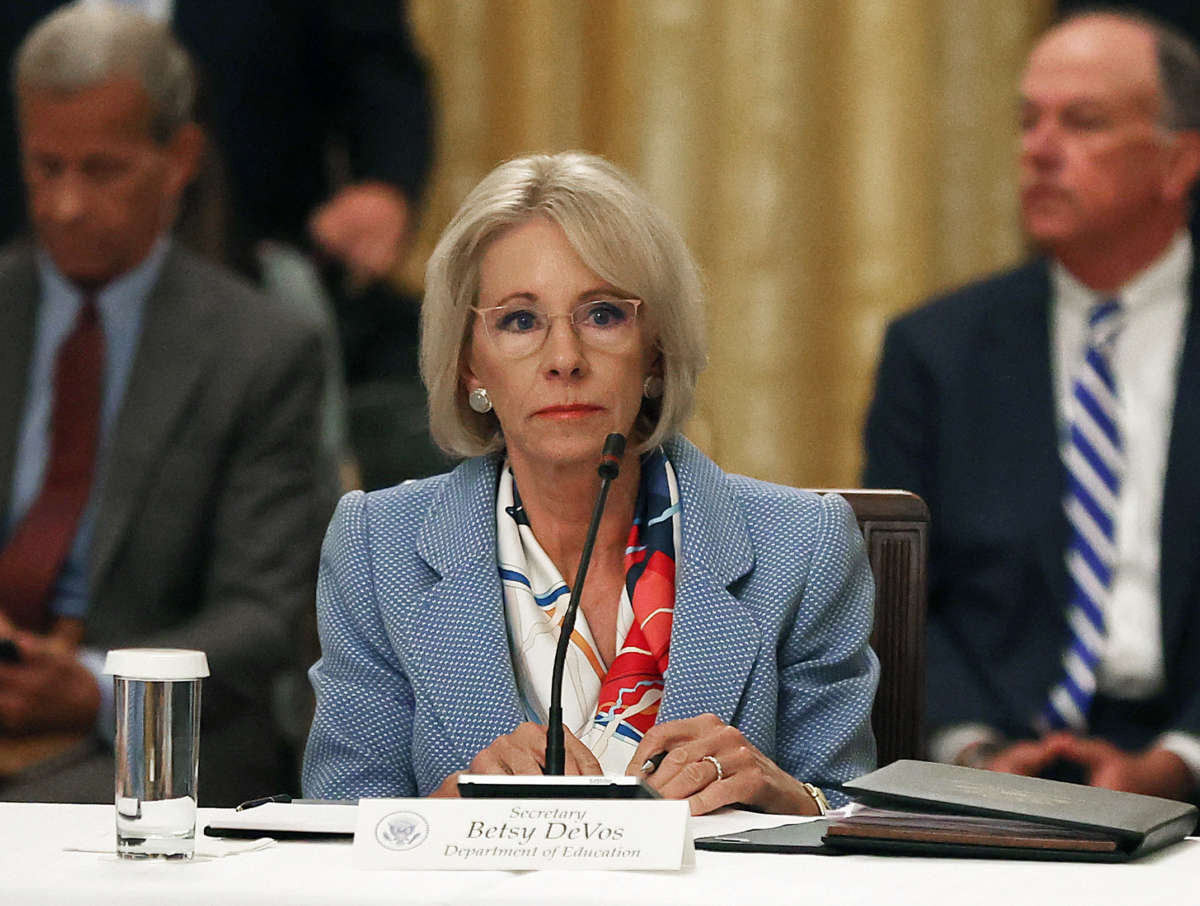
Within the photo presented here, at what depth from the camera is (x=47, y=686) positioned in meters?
3.30

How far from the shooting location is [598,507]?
171 centimetres

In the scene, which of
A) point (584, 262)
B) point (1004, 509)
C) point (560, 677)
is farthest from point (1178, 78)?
point (560, 677)

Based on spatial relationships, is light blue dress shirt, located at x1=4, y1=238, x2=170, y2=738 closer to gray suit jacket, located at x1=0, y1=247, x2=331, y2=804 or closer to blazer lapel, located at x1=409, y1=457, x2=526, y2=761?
gray suit jacket, located at x1=0, y1=247, x2=331, y2=804

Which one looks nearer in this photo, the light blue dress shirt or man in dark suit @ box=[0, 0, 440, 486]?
the light blue dress shirt

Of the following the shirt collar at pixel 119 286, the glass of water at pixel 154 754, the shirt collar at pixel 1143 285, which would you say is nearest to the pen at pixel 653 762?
the glass of water at pixel 154 754

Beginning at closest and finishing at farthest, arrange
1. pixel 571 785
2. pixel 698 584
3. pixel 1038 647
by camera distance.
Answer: pixel 571 785
pixel 698 584
pixel 1038 647

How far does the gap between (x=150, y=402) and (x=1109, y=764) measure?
6.20ft

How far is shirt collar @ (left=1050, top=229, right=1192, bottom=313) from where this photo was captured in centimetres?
336

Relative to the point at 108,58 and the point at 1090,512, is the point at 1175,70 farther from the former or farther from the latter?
the point at 108,58

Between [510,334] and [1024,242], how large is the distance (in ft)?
6.52

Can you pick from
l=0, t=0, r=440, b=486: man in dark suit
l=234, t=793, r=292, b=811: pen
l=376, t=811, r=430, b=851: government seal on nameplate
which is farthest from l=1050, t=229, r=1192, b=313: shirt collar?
l=376, t=811, r=430, b=851: government seal on nameplate

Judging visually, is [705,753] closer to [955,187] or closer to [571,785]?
[571,785]

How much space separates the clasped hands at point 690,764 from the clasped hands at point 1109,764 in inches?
52.8

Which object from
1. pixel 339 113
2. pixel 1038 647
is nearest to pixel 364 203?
pixel 339 113
